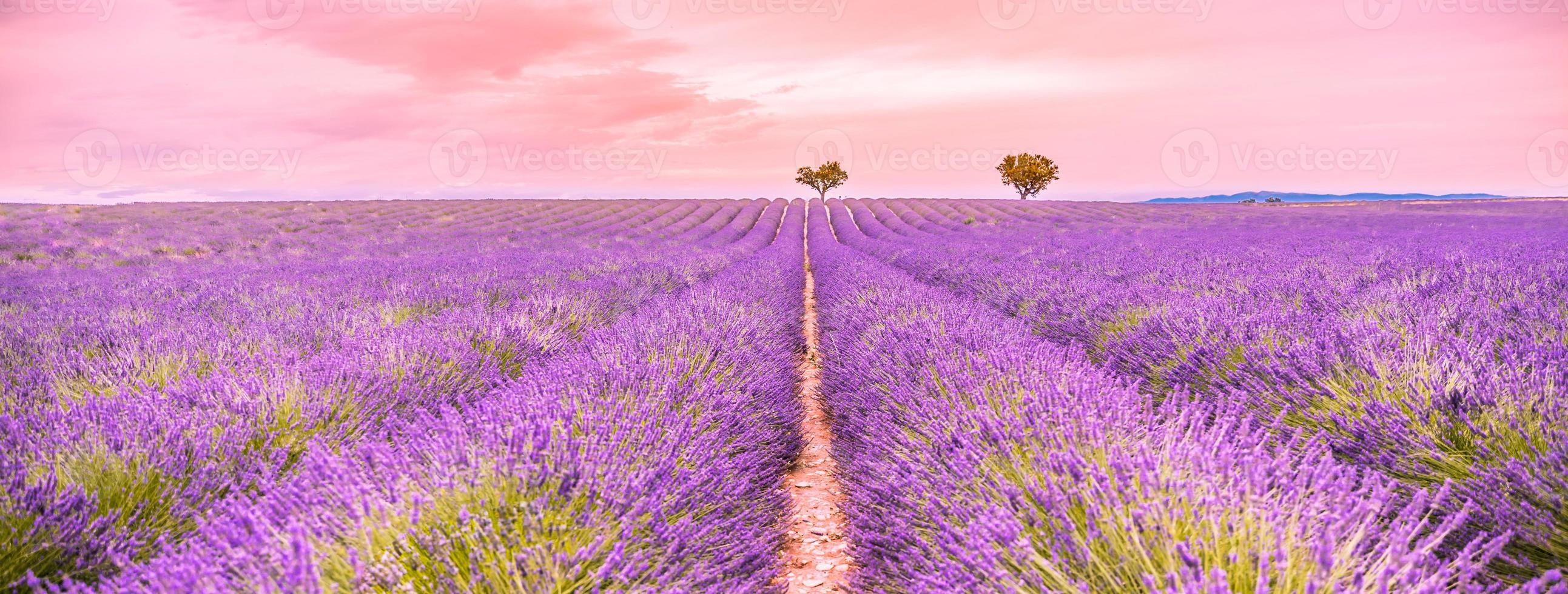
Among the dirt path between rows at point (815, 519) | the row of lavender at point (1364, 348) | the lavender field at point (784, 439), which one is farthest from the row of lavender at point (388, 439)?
the row of lavender at point (1364, 348)

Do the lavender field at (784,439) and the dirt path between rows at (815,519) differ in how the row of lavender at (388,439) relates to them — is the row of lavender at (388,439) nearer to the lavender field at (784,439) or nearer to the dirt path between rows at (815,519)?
the lavender field at (784,439)

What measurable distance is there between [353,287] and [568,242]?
9.51 m

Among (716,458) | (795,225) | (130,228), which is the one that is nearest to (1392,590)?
(716,458)

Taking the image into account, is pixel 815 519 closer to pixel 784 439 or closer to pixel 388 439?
pixel 784 439

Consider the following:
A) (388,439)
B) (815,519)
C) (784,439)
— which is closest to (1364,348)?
(815,519)

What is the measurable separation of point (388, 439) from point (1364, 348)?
3.76 meters

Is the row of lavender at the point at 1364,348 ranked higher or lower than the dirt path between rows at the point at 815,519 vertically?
higher

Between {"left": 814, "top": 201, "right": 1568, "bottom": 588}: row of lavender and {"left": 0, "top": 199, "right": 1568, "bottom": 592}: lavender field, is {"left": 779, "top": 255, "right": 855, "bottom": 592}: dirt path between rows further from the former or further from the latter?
{"left": 814, "top": 201, "right": 1568, "bottom": 588}: row of lavender

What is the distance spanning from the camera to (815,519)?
284 centimetres

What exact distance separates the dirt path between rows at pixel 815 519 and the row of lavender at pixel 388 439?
179 mm

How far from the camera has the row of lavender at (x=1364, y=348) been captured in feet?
5.55

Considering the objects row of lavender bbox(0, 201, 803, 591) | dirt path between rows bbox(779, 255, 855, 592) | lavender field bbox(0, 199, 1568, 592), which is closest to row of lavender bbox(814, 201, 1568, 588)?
lavender field bbox(0, 199, 1568, 592)

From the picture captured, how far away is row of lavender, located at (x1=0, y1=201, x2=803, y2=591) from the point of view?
4.69ft

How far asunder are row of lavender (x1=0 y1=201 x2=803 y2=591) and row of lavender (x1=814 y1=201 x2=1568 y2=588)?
841 millimetres
